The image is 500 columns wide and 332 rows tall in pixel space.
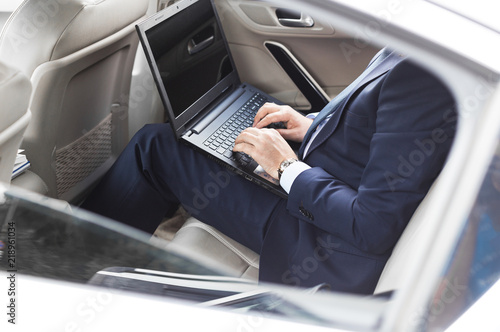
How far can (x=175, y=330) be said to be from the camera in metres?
0.58

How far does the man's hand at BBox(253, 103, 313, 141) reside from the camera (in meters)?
1.32

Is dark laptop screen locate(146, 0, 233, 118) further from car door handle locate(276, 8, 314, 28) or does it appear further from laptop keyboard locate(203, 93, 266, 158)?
car door handle locate(276, 8, 314, 28)

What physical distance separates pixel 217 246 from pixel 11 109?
0.57m

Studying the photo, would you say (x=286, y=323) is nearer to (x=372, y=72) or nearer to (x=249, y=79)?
(x=372, y=72)

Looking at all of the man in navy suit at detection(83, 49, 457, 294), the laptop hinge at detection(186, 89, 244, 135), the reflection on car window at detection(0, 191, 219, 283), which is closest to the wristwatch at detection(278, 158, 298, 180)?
the man in navy suit at detection(83, 49, 457, 294)

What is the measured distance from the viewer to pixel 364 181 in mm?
931

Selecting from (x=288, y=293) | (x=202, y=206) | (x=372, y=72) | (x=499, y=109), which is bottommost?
(x=202, y=206)

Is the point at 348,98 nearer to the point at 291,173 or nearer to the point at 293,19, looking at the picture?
the point at 291,173

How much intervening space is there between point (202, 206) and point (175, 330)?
0.64m

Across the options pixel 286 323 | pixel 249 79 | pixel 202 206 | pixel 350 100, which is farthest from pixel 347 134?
pixel 249 79

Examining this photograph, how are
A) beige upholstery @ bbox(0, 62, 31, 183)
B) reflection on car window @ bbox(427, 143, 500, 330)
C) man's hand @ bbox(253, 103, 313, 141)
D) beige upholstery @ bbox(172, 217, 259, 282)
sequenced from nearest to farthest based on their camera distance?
reflection on car window @ bbox(427, 143, 500, 330)
beige upholstery @ bbox(0, 62, 31, 183)
beige upholstery @ bbox(172, 217, 259, 282)
man's hand @ bbox(253, 103, 313, 141)

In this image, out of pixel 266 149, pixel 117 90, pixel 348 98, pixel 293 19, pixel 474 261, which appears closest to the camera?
pixel 474 261

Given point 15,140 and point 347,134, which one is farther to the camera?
point 347,134

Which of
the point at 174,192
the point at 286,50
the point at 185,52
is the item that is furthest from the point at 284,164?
the point at 286,50
